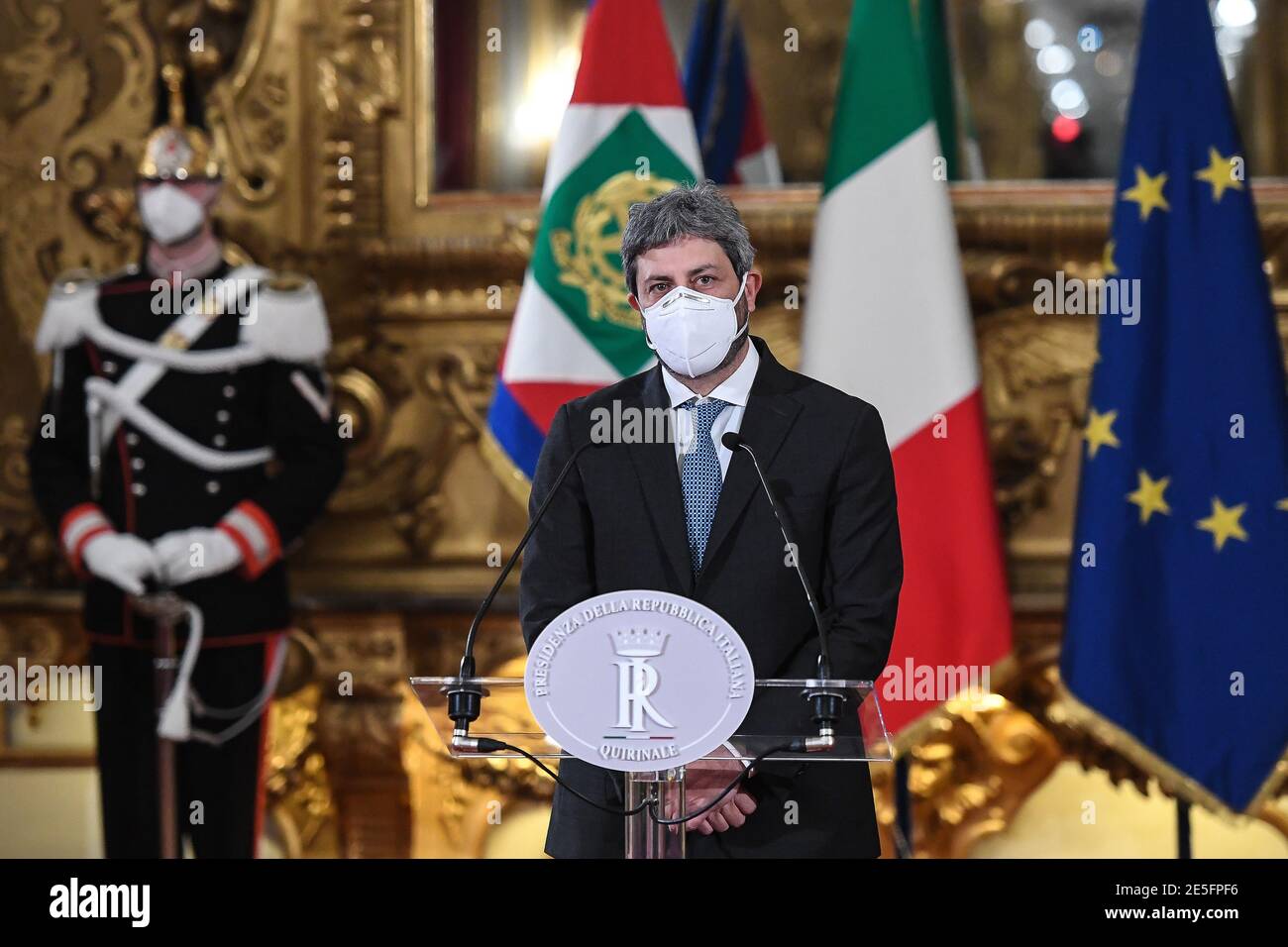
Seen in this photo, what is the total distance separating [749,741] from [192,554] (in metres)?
2.48

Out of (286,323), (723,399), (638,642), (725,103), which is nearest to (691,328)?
(723,399)

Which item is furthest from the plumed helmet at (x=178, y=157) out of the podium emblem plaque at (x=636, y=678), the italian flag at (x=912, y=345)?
the podium emblem plaque at (x=636, y=678)

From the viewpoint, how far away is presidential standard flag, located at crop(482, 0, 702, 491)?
392 cm

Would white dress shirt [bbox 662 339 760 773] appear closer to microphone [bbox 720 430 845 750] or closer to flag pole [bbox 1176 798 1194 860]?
microphone [bbox 720 430 845 750]

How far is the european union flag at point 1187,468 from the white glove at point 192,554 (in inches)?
76.9

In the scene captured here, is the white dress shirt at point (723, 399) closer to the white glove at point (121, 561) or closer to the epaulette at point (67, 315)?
the white glove at point (121, 561)

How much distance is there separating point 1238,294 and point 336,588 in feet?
7.55

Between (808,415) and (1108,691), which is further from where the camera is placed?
(1108,691)

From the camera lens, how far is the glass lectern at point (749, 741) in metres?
1.88

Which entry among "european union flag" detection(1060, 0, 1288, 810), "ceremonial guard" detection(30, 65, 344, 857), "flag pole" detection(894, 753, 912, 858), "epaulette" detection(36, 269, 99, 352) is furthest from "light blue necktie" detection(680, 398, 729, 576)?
"epaulette" detection(36, 269, 99, 352)

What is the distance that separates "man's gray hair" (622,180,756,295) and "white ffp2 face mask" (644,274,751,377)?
2.7 inches
